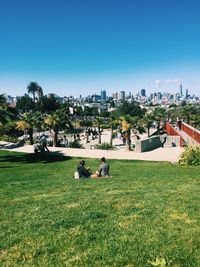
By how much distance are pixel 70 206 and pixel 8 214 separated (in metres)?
1.44

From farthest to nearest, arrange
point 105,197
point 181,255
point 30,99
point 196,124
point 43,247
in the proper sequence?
1. point 30,99
2. point 196,124
3. point 105,197
4. point 43,247
5. point 181,255

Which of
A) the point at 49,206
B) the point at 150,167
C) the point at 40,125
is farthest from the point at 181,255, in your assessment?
the point at 40,125

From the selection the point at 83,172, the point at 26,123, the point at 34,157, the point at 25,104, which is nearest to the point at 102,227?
the point at 83,172

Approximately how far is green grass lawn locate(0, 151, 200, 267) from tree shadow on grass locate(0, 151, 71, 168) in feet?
43.8

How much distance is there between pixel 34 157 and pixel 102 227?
65.4 feet

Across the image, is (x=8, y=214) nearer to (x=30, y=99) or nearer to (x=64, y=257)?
(x=64, y=257)

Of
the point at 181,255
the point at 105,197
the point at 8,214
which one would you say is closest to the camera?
the point at 181,255

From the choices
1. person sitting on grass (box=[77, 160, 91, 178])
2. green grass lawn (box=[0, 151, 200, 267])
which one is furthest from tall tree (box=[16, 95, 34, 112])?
green grass lawn (box=[0, 151, 200, 267])

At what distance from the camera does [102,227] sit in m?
6.73

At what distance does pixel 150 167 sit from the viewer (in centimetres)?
1964

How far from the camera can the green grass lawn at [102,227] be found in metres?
5.43

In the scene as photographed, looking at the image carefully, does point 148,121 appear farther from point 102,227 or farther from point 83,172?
point 102,227

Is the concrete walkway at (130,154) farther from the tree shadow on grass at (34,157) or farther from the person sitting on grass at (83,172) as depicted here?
the person sitting on grass at (83,172)

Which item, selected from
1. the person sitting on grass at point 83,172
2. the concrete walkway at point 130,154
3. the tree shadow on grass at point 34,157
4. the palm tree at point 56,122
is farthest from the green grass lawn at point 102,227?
the palm tree at point 56,122
